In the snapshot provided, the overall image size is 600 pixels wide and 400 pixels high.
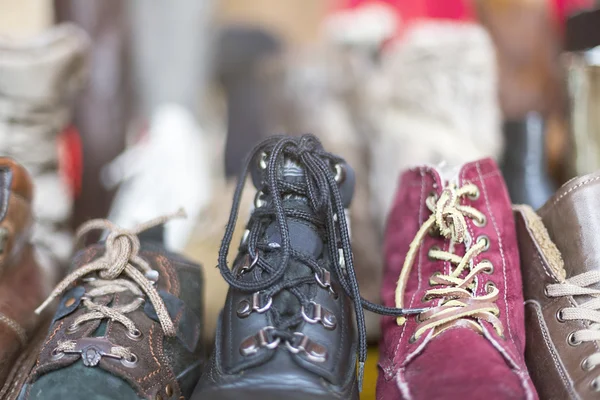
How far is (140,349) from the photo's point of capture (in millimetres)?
685

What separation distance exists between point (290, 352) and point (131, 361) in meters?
0.19

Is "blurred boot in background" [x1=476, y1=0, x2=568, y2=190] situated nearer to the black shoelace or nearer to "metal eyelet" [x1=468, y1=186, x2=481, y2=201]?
"metal eyelet" [x1=468, y1=186, x2=481, y2=201]

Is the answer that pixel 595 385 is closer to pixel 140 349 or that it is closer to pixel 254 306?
pixel 254 306

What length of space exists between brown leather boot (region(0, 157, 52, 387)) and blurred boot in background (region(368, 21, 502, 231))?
689 millimetres

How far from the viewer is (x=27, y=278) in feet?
2.83

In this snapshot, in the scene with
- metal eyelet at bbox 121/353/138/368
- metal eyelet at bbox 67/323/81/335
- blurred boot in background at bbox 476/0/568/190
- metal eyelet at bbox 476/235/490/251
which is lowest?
metal eyelet at bbox 121/353/138/368

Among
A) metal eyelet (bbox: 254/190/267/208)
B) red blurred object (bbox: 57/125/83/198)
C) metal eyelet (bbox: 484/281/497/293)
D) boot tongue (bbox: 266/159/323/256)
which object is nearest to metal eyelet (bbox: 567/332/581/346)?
metal eyelet (bbox: 484/281/497/293)

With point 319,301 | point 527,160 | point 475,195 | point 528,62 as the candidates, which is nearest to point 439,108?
point 527,160

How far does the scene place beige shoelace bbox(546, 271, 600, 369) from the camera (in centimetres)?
68

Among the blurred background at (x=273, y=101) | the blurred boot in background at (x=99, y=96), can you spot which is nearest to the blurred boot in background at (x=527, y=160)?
the blurred background at (x=273, y=101)

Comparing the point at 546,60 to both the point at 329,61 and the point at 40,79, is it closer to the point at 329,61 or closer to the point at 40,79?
the point at 329,61

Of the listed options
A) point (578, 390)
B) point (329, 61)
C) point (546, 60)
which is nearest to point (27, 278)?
point (578, 390)

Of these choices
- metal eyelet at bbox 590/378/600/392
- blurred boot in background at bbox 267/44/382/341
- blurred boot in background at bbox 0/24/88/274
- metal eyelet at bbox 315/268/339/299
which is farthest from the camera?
blurred boot in background at bbox 267/44/382/341

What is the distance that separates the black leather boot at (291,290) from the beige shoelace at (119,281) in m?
0.10
